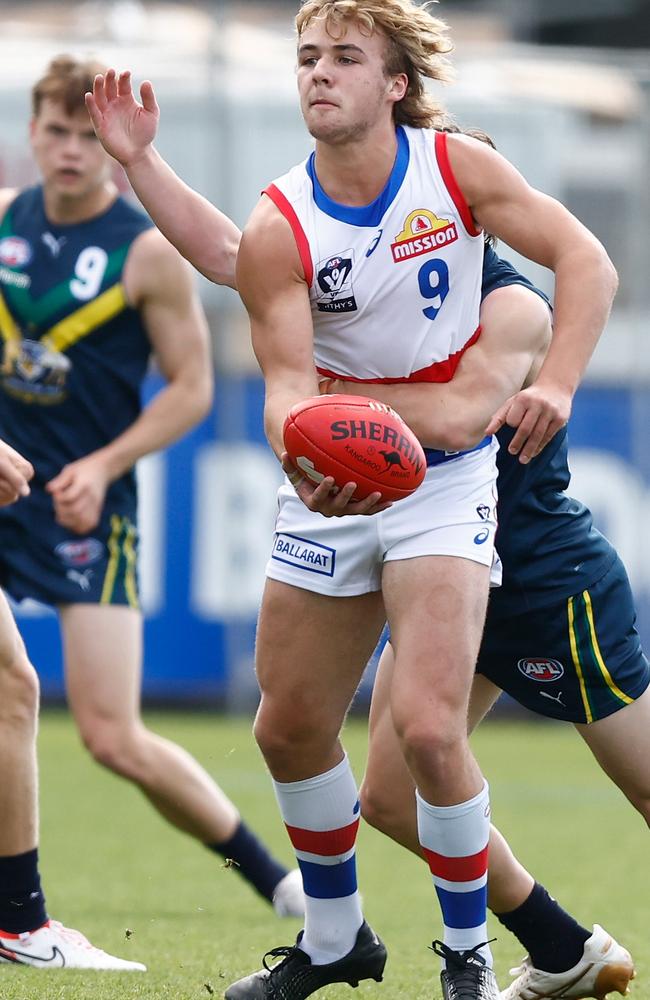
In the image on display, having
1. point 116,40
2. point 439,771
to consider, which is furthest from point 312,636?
point 116,40

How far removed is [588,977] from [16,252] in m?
→ 3.19

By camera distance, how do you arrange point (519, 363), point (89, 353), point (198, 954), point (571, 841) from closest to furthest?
point (519, 363), point (198, 954), point (89, 353), point (571, 841)

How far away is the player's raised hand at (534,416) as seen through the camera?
371 centimetres

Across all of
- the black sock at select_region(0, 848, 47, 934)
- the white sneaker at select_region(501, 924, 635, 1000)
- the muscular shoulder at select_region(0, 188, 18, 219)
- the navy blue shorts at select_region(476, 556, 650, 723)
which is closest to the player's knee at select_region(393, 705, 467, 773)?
the navy blue shorts at select_region(476, 556, 650, 723)

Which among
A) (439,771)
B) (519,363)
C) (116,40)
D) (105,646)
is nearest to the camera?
(439,771)

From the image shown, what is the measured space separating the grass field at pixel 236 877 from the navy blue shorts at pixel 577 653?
80cm

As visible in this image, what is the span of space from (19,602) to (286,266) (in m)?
2.44

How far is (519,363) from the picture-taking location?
412cm

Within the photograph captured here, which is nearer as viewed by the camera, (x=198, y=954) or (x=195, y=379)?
(x=198, y=954)

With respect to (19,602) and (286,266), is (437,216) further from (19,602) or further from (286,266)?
(19,602)

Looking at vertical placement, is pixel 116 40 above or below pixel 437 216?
below

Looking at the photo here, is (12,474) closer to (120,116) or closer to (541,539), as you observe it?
(120,116)

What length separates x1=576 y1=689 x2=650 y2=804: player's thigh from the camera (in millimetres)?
4102

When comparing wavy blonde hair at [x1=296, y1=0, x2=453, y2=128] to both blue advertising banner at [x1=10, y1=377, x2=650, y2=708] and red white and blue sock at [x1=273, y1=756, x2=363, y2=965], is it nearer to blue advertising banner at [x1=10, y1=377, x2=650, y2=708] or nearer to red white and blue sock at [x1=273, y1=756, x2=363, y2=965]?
red white and blue sock at [x1=273, y1=756, x2=363, y2=965]
